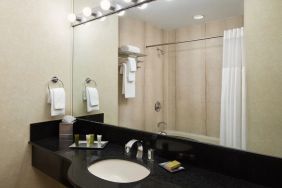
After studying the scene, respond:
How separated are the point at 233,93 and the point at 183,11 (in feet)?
2.39

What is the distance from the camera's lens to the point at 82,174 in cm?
110

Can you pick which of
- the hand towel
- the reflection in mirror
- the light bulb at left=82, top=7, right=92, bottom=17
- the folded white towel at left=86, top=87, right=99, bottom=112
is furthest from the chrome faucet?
the light bulb at left=82, top=7, right=92, bottom=17

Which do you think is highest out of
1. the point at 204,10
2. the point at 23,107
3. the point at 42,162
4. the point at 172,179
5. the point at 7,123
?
the point at 204,10

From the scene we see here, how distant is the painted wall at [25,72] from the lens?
1561 mm

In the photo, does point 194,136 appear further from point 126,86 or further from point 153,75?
point 126,86

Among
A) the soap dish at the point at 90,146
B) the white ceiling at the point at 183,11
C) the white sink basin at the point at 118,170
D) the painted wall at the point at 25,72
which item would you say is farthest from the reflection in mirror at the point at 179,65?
the painted wall at the point at 25,72

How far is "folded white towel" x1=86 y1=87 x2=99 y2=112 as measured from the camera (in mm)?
2020

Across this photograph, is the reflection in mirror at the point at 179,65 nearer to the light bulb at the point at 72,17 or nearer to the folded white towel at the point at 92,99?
the folded white towel at the point at 92,99

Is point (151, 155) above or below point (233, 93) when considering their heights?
below

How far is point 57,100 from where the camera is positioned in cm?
181

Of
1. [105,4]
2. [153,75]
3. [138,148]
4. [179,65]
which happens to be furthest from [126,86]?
[105,4]

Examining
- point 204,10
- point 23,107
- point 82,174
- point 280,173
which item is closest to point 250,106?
point 280,173

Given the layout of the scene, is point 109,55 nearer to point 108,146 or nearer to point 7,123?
point 108,146

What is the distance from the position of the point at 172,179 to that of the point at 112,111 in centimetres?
99
